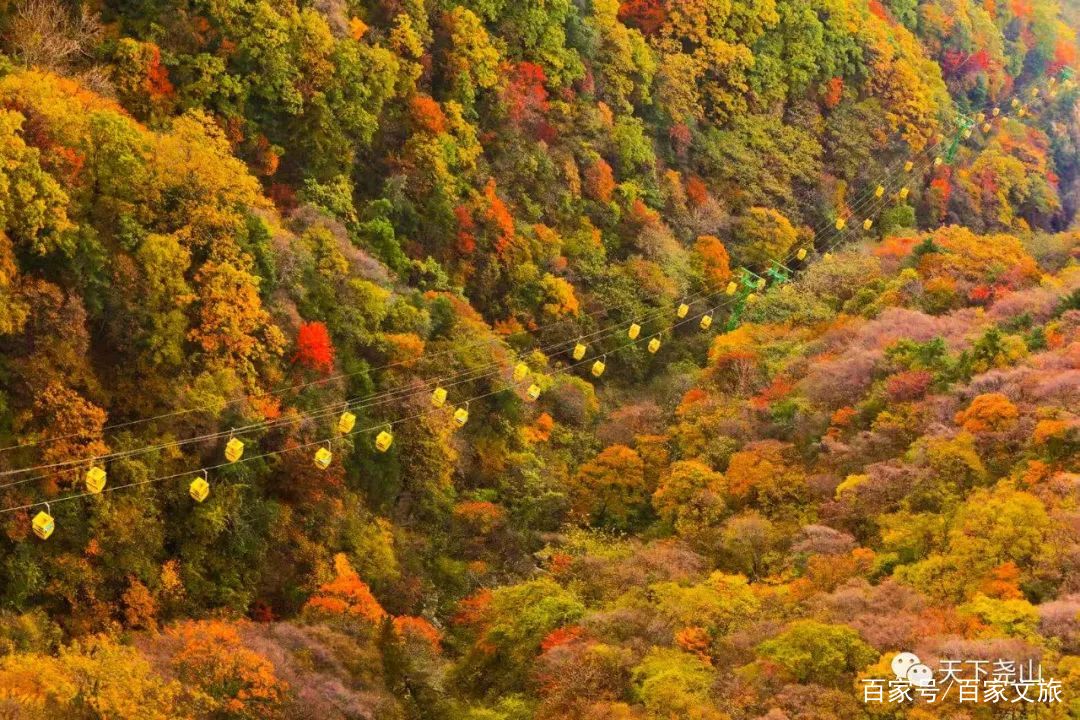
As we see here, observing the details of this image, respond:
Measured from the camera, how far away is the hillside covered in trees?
34.4 m

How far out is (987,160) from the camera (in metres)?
85.7

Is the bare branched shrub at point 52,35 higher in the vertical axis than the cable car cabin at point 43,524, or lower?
higher

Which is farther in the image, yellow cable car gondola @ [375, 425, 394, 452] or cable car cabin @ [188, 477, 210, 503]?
yellow cable car gondola @ [375, 425, 394, 452]

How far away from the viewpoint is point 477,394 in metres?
48.7

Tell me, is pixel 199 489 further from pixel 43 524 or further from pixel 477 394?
pixel 477 394

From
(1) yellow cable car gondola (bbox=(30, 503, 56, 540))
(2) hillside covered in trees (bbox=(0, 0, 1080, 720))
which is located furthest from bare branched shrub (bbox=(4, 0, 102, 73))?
(1) yellow cable car gondola (bbox=(30, 503, 56, 540))

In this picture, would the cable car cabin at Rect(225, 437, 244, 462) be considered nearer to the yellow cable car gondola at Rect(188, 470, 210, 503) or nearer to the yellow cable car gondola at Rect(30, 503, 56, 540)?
the yellow cable car gondola at Rect(188, 470, 210, 503)

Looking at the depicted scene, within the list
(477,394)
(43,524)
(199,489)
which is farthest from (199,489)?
(477,394)

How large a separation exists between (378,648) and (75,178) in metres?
14.6

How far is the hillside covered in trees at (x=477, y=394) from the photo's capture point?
34.4 meters

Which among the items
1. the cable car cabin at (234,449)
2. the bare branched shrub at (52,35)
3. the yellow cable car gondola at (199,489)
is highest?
the bare branched shrub at (52,35)

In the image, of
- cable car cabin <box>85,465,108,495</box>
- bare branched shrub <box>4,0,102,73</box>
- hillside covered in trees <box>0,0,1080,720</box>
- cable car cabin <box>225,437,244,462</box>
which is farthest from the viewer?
bare branched shrub <box>4,0,102,73</box>

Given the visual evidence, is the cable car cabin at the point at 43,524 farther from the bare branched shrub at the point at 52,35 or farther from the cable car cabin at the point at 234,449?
the bare branched shrub at the point at 52,35

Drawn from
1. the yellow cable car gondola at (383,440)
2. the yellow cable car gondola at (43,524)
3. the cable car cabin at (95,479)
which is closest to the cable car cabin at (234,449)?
the cable car cabin at (95,479)
